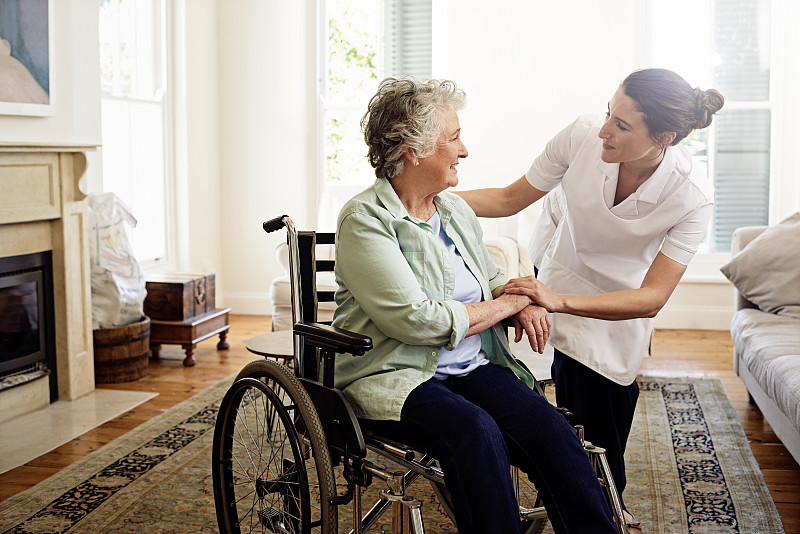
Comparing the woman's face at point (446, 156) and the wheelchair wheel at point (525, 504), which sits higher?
the woman's face at point (446, 156)

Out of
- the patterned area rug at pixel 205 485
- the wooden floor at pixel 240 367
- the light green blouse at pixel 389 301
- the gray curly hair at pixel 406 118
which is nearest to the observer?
the light green blouse at pixel 389 301

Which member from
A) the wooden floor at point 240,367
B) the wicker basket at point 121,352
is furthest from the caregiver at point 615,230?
the wicker basket at point 121,352

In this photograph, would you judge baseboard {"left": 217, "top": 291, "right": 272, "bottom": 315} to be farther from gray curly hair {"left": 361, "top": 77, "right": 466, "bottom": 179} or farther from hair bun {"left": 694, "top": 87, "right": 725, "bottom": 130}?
hair bun {"left": 694, "top": 87, "right": 725, "bottom": 130}

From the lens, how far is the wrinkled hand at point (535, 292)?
186 centimetres

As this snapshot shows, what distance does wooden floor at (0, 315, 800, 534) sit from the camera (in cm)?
263

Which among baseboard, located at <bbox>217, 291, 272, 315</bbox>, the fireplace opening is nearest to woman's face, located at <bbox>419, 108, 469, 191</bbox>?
the fireplace opening

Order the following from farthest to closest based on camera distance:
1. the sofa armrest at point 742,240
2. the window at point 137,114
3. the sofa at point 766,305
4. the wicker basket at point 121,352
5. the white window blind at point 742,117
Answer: the white window blind at point 742,117 < the window at point 137,114 < the wicker basket at point 121,352 < the sofa armrest at point 742,240 < the sofa at point 766,305

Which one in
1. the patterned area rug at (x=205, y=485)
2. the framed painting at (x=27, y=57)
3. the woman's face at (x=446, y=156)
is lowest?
the patterned area rug at (x=205, y=485)

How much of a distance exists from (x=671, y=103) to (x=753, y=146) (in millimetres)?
3566

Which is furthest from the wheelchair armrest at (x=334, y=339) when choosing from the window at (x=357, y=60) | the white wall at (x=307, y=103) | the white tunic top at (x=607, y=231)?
the window at (x=357, y=60)

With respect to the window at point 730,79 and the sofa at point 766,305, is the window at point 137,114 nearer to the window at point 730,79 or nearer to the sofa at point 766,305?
the window at point 730,79

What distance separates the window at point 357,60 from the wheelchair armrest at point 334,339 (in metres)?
3.71

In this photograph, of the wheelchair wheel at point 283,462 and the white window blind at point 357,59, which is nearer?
the wheelchair wheel at point 283,462

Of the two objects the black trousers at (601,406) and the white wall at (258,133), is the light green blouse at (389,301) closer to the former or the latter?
the black trousers at (601,406)
